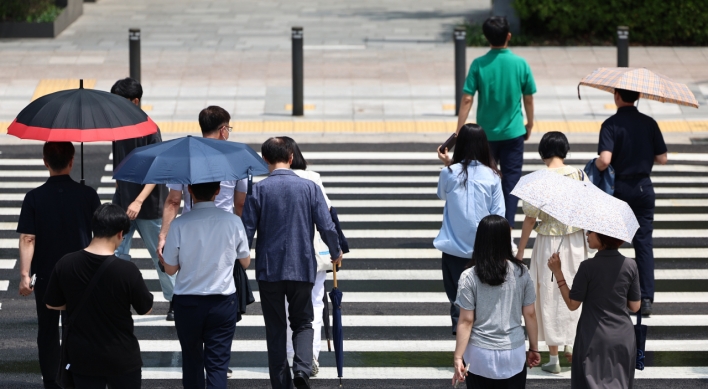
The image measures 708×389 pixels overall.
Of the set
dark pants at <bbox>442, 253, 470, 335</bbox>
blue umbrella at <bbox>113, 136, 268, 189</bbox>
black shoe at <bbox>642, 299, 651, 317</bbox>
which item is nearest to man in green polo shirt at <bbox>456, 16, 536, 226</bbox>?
black shoe at <bbox>642, 299, 651, 317</bbox>

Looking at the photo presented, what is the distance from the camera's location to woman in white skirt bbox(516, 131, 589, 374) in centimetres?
715

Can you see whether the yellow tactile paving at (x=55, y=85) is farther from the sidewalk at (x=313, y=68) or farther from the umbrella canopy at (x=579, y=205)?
the umbrella canopy at (x=579, y=205)

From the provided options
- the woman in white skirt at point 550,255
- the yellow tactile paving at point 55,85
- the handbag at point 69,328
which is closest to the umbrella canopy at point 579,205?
the woman in white skirt at point 550,255

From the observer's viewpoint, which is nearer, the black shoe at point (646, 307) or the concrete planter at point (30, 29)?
the black shoe at point (646, 307)

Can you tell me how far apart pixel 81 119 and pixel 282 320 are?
5.56 feet

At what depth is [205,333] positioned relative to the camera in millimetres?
6055

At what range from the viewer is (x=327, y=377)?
7203mm

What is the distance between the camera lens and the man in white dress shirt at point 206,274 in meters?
5.95

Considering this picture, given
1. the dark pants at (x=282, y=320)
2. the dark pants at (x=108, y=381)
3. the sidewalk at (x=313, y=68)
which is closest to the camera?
the dark pants at (x=108, y=381)

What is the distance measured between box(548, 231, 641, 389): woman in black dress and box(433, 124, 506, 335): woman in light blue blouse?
134 cm

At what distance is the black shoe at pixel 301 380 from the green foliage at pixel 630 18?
1567 centimetres

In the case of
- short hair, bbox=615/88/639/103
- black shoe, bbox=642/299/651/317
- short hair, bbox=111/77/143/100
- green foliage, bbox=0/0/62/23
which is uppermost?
green foliage, bbox=0/0/62/23

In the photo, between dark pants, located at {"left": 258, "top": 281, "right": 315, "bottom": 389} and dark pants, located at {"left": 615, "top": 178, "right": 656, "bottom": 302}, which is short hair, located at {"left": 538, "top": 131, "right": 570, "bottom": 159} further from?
dark pants, located at {"left": 258, "top": 281, "right": 315, "bottom": 389}

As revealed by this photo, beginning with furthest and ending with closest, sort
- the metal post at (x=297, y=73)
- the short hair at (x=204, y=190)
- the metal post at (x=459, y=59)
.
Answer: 1. the metal post at (x=459, y=59)
2. the metal post at (x=297, y=73)
3. the short hair at (x=204, y=190)
